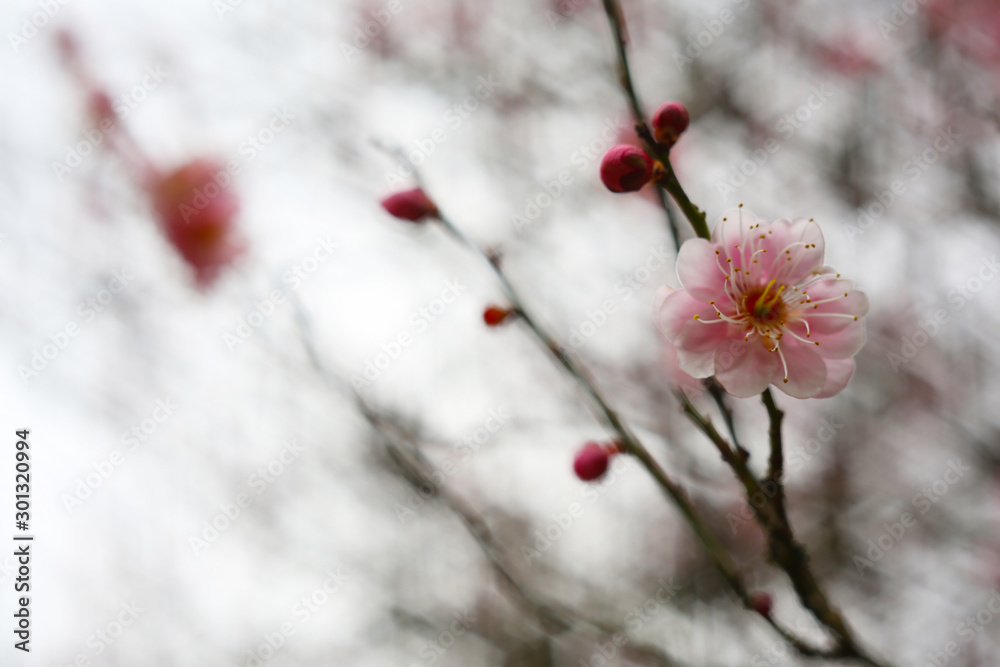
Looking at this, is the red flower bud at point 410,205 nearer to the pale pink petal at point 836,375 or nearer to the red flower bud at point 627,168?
the red flower bud at point 627,168

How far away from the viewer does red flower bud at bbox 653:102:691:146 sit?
65 centimetres

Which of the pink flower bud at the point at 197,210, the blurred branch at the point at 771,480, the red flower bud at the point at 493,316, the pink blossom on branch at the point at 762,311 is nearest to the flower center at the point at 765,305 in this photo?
the pink blossom on branch at the point at 762,311

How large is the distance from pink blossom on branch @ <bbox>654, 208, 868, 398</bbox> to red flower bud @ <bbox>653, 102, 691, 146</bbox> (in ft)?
0.37

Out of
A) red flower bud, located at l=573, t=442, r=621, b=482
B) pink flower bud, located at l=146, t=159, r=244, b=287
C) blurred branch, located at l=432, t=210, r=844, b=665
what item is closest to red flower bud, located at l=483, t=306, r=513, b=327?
blurred branch, located at l=432, t=210, r=844, b=665

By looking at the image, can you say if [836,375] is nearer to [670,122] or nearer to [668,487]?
[668,487]

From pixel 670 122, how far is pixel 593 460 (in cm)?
47

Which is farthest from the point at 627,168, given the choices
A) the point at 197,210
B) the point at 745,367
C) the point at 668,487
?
the point at 197,210

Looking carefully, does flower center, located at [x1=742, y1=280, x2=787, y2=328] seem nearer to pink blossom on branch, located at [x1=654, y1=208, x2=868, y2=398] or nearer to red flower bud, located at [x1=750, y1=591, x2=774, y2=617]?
pink blossom on branch, located at [x1=654, y1=208, x2=868, y2=398]

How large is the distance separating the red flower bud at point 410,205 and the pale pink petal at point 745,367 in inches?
17.5

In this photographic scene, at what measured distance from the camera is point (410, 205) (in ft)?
2.87

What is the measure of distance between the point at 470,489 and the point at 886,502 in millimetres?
1375

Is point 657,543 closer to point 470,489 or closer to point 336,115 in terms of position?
point 470,489

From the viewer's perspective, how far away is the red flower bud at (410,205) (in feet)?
2.85

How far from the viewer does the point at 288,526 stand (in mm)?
2227
